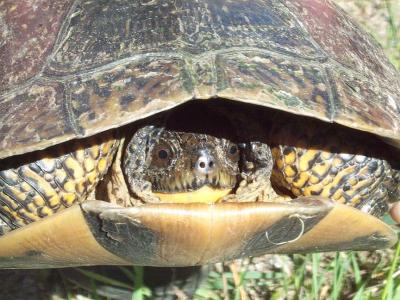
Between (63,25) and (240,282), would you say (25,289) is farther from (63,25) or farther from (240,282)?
(63,25)

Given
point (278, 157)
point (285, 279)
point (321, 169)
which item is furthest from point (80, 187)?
point (285, 279)

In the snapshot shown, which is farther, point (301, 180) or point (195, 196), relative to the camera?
point (301, 180)

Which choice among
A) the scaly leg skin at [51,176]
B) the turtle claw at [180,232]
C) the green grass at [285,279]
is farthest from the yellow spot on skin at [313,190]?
the scaly leg skin at [51,176]

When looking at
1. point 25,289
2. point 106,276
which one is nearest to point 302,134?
point 106,276

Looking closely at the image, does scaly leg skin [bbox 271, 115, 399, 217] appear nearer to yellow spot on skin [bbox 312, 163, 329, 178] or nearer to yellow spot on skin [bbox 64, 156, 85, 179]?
yellow spot on skin [bbox 312, 163, 329, 178]

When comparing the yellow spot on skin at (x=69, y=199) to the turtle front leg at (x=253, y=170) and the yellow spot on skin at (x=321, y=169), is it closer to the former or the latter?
the turtle front leg at (x=253, y=170)

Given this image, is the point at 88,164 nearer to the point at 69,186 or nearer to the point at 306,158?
the point at 69,186
